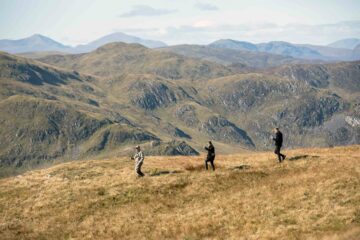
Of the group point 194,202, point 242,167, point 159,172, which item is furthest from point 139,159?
point 242,167

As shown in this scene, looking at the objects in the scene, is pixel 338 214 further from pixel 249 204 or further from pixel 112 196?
pixel 112 196

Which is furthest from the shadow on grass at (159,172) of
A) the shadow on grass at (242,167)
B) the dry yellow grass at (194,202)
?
the shadow on grass at (242,167)

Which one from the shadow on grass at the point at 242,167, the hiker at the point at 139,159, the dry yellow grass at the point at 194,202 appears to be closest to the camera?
the dry yellow grass at the point at 194,202

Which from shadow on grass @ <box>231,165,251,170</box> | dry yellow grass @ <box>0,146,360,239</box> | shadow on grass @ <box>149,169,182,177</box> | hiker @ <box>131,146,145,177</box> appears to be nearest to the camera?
dry yellow grass @ <box>0,146,360,239</box>

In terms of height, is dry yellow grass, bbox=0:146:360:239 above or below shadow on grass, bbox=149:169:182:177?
below

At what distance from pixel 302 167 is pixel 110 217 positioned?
20.7m

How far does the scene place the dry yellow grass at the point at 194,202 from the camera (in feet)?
97.7

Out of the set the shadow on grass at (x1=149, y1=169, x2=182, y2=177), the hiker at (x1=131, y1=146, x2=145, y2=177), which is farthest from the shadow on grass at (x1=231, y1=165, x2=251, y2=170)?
the hiker at (x1=131, y1=146, x2=145, y2=177)

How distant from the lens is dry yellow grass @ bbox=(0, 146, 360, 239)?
29766mm

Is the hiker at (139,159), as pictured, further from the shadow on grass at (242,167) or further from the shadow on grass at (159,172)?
the shadow on grass at (242,167)

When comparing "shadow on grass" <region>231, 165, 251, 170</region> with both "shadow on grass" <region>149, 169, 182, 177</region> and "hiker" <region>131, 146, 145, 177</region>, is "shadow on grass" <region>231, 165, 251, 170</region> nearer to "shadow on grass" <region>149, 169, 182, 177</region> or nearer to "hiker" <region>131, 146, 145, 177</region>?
"shadow on grass" <region>149, 169, 182, 177</region>

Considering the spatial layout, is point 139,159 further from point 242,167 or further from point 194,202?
point 242,167

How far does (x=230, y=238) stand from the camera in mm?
28047

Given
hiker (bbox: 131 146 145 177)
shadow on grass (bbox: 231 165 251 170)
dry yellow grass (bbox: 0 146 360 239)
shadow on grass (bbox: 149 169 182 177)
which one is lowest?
dry yellow grass (bbox: 0 146 360 239)
